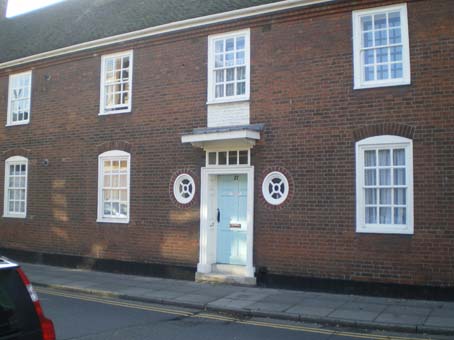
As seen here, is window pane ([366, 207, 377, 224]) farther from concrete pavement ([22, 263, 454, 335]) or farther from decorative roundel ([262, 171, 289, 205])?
decorative roundel ([262, 171, 289, 205])

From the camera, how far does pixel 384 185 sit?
1027 centimetres

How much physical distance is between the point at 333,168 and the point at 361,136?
906 mm

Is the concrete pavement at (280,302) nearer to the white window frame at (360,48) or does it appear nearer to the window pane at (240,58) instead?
the white window frame at (360,48)

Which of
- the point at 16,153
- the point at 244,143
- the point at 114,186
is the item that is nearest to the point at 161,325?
the point at 244,143

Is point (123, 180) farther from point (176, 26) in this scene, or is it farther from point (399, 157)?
point (399, 157)

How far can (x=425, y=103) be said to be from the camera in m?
10.0

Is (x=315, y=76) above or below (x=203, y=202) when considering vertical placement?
above

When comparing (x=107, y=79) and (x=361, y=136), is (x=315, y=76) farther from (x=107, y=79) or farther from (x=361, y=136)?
(x=107, y=79)

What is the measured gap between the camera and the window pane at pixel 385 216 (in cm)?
1018

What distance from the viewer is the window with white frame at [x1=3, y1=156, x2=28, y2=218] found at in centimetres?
1606

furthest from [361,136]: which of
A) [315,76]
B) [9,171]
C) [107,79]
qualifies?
[9,171]

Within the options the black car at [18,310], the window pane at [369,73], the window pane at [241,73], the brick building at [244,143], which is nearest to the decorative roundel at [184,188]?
the brick building at [244,143]

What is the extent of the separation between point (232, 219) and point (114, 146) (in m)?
4.17

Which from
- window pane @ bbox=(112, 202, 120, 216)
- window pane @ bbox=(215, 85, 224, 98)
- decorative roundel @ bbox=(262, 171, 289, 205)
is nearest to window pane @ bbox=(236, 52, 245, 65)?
window pane @ bbox=(215, 85, 224, 98)
